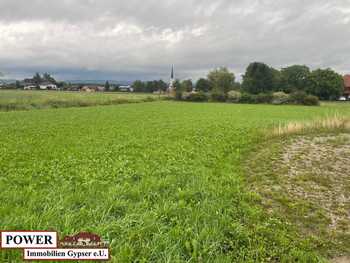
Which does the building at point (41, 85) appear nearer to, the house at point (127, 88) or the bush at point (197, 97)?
the house at point (127, 88)

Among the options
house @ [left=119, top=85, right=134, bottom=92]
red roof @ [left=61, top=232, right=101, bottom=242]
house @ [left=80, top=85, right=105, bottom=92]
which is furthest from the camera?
house @ [left=119, top=85, right=134, bottom=92]

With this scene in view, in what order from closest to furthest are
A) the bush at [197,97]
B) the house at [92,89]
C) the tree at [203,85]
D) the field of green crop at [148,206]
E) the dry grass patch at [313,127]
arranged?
1. the field of green crop at [148,206]
2. the dry grass patch at [313,127]
3. the bush at [197,97]
4. the tree at [203,85]
5. the house at [92,89]

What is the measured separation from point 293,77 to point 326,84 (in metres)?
14.0

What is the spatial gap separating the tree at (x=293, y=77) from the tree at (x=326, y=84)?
4.68 m

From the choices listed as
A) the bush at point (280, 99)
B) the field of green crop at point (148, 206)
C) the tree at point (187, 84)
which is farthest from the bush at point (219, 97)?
the field of green crop at point (148, 206)

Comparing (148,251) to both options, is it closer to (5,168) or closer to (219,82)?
(5,168)

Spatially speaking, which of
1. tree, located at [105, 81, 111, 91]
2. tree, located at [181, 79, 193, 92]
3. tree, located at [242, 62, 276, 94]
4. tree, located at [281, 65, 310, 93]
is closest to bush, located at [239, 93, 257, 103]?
tree, located at [242, 62, 276, 94]

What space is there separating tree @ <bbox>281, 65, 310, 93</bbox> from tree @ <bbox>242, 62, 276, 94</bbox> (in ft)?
13.9

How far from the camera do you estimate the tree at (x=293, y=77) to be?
77.0 metres

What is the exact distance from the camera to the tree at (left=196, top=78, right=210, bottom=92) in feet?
295

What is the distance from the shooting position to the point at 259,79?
7762 centimetres

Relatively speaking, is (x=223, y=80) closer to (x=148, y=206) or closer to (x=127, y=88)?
(x=127, y=88)

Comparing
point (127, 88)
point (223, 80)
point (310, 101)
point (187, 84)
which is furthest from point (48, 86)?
point (310, 101)

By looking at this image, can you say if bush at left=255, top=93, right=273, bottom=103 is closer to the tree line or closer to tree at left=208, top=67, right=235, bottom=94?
the tree line
